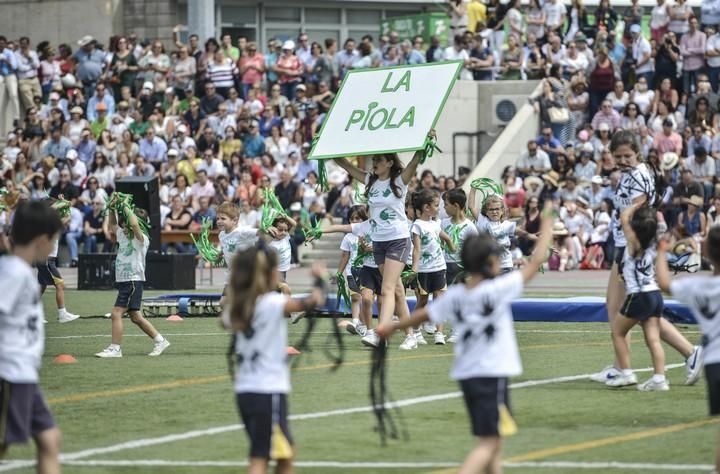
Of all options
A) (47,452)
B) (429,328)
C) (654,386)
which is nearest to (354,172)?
(429,328)

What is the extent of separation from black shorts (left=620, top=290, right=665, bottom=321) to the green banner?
25.0 metres

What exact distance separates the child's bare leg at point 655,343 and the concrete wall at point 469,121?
20.4 m

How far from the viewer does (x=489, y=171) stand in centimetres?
3011

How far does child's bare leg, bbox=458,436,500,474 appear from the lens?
717cm

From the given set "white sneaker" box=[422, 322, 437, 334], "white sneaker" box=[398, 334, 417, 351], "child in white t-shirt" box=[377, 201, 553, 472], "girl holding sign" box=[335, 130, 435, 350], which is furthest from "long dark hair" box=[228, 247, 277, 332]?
"white sneaker" box=[422, 322, 437, 334]

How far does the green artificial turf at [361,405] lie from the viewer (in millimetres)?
8914

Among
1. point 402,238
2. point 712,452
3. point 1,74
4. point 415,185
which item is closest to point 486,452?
point 712,452

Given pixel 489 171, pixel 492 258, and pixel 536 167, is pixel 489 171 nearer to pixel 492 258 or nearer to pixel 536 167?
pixel 536 167

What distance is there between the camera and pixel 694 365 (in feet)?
37.9

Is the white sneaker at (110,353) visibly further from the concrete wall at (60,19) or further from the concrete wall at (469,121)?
the concrete wall at (60,19)

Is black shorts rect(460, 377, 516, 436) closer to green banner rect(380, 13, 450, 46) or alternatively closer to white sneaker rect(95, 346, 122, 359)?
white sneaker rect(95, 346, 122, 359)

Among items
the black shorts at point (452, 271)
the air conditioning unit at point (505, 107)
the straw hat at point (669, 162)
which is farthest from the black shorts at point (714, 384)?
the air conditioning unit at point (505, 107)

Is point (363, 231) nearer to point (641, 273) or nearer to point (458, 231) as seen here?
point (458, 231)

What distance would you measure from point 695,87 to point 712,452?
21.9 m
